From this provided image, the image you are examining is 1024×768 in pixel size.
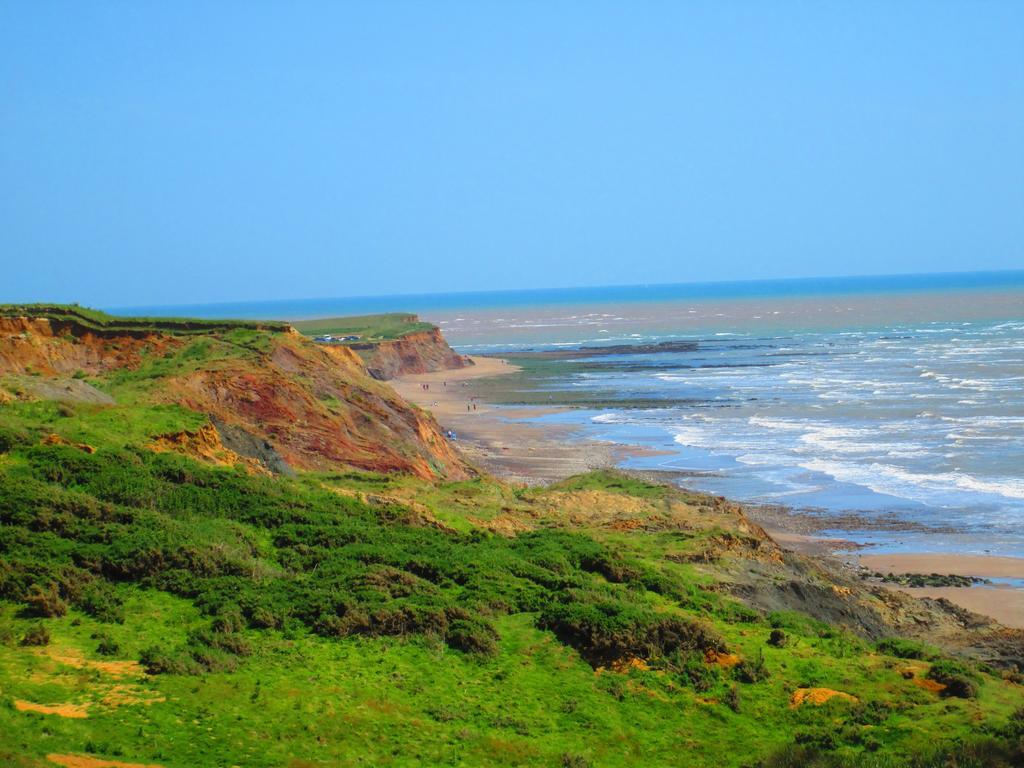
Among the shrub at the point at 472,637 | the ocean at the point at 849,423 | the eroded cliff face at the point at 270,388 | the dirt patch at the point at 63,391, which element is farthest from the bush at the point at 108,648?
the ocean at the point at 849,423

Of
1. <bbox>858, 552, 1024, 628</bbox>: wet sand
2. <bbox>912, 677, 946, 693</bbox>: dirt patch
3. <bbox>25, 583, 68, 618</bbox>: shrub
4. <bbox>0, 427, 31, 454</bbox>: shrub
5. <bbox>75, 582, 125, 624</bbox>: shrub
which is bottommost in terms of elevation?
<bbox>858, 552, 1024, 628</bbox>: wet sand

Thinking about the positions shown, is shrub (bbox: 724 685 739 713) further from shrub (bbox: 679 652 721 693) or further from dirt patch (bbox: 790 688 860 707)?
dirt patch (bbox: 790 688 860 707)

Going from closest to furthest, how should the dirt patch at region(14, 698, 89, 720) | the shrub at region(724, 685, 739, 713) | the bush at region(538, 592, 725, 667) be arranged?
the dirt patch at region(14, 698, 89, 720)
the shrub at region(724, 685, 739, 713)
the bush at region(538, 592, 725, 667)

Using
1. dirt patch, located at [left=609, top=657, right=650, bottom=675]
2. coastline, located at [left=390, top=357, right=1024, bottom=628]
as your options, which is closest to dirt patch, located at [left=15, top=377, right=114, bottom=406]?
dirt patch, located at [left=609, top=657, right=650, bottom=675]

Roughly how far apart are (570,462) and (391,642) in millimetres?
32061

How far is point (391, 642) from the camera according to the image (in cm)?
1783

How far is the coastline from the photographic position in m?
28.8

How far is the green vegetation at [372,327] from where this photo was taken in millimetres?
110944

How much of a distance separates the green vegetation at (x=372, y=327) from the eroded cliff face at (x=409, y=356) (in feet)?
4.63

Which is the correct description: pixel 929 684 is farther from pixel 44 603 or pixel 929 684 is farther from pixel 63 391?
pixel 63 391

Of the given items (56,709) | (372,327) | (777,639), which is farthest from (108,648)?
(372,327)

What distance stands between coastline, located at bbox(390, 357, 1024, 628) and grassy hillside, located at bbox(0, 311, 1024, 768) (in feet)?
14.1

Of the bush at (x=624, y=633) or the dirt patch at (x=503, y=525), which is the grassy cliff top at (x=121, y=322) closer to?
the dirt patch at (x=503, y=525)

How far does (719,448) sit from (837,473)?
8014 mm
